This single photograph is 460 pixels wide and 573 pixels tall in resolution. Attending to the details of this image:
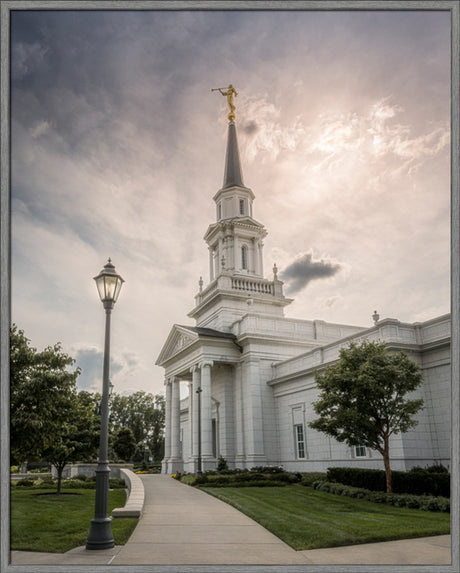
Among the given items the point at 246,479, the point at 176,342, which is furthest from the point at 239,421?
the point at 176,342

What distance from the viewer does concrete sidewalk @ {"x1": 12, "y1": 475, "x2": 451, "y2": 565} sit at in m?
7.87

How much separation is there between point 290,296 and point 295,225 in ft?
90.5

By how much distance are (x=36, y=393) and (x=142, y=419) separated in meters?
64.1

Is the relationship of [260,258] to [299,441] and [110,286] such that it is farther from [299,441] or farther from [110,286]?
[110,286]

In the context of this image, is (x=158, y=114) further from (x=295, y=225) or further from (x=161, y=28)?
(x=295, y=225)

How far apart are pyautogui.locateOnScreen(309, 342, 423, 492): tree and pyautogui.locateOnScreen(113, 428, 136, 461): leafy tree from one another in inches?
1415

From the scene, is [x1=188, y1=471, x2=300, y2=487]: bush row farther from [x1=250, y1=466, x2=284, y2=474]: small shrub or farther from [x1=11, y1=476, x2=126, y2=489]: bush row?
[x1=11, y1=476, x2=126, y2=489]: bush row

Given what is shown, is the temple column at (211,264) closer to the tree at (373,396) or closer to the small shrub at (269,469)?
the small shrub at (269,469)

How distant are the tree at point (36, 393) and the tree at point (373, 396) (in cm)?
1002

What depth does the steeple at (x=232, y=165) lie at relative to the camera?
42.9 meters

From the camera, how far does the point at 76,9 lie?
300 inches

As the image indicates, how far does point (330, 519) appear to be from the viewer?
41.6ft

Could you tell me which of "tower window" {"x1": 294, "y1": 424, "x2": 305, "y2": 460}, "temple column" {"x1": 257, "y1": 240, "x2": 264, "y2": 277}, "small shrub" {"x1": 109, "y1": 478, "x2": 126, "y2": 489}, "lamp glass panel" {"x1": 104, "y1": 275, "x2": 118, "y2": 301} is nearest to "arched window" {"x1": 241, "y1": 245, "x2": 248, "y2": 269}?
"temple column" {"x1": 257, "y1": 240, "x2": 264, "y2": 277}

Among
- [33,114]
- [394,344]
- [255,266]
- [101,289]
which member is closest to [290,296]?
[255,266]
